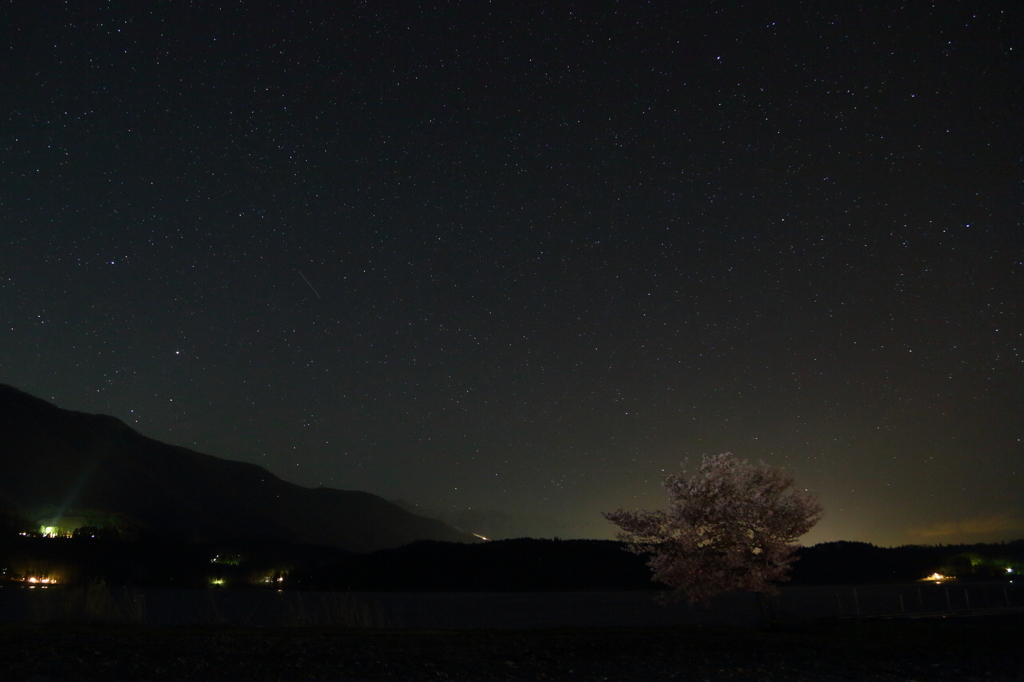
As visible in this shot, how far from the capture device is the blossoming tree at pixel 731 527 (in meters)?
30.6

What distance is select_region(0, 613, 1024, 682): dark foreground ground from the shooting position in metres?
16.2

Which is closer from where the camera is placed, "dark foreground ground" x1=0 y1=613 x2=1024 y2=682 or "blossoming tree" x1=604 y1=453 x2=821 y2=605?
"dark foreground ground" x1=0 y1=613 x2=1024 y2=682

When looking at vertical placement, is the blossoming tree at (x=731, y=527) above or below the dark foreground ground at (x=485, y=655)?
above

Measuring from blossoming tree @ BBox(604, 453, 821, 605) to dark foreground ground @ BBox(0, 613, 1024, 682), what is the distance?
4.11m

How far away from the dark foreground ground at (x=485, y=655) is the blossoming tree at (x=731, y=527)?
13.5ft

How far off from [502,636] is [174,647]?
32.6 ft

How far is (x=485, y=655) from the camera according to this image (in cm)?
1956

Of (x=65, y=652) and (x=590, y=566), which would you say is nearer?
(x=65, y=652)

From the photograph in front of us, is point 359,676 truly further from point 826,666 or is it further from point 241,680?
point 826,666

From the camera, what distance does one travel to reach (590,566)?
194 metres

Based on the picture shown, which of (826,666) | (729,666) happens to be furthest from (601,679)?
(826,666)

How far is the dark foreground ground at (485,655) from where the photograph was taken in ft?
53.2

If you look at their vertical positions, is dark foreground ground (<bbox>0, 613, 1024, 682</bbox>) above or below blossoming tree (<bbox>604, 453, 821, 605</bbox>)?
below

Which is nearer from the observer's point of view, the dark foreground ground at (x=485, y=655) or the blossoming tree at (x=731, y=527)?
the dark foreground ground at (x=485, y=655)
